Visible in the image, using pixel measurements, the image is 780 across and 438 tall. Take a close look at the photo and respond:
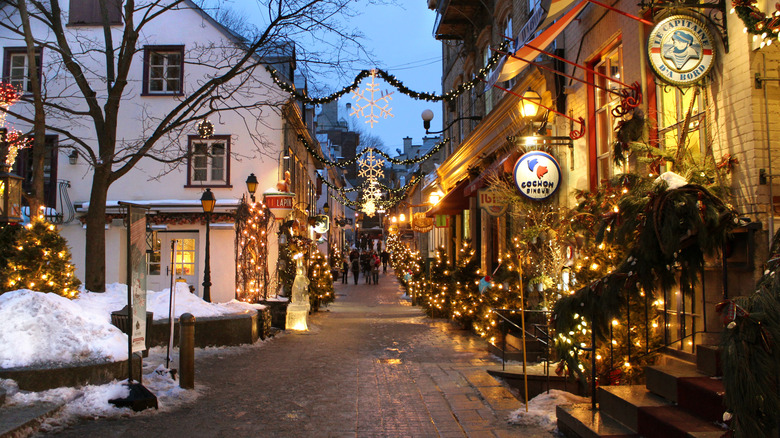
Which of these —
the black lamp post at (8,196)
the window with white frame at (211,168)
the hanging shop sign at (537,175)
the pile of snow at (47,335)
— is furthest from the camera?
the window with white frame at (211,168)

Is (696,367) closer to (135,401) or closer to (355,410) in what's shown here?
(355,410)

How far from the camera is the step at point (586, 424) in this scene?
5.11m

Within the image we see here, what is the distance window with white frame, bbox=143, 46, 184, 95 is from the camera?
19969 mm

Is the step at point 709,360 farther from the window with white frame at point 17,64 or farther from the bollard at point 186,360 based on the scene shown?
the window with white frame at point 17,64

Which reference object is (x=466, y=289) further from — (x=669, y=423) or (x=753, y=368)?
(x=753, y=368)

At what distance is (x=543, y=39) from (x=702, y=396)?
538 cm

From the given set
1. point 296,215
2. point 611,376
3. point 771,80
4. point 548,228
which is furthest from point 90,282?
point 296,215

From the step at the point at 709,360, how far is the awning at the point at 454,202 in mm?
11799

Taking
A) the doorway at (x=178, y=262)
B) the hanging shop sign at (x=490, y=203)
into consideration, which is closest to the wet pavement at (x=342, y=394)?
the hanging shop sign at (x=490, y=203)

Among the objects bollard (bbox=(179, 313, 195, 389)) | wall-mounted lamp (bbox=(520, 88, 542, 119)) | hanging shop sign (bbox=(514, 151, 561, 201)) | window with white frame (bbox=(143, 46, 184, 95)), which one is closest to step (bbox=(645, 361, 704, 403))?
hanging shop sign (bbox=(514, 151, 561, 201))

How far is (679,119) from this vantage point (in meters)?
6.79

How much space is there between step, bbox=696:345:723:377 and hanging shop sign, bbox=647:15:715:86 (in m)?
2.48

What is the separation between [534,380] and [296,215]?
62.3 feet

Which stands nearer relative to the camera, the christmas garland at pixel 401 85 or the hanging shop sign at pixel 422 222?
the christmas garland at pixel 401 85
